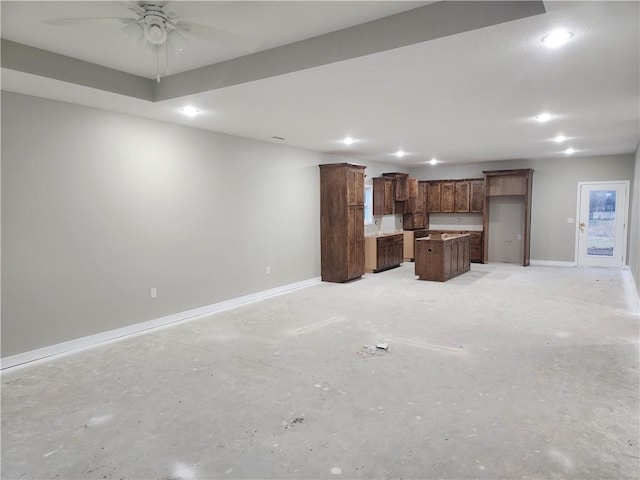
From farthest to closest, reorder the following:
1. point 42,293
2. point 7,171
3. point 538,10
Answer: point 42,293 → point 7,171 → point 538,10

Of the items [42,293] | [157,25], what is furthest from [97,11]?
[42,293]

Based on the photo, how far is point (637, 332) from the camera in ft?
14.5

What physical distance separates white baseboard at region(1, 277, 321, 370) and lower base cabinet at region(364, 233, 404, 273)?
95.2 inches

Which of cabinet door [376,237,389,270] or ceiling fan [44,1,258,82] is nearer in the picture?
ceiling fan [44,1,258,82]

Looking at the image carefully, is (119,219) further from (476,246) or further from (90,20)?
(476,246)

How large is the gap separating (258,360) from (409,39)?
9.66 ft

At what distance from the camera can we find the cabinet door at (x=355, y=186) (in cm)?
743

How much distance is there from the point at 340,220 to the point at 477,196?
4.61 meters

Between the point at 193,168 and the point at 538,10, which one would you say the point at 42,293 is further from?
the point at 538,10

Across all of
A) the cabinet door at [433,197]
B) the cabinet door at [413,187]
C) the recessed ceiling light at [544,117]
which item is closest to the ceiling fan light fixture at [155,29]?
the recessed ceiling light at [544,117]

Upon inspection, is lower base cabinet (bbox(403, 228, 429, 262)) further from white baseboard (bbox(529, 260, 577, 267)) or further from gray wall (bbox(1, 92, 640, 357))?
gray wall (bbox(1, 92, 640, 357))

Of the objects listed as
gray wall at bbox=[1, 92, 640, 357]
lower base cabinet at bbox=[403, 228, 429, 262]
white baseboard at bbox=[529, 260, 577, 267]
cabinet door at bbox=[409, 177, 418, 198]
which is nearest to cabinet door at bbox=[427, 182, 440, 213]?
cabinet door at bbox=[409, 177, 418, 198]

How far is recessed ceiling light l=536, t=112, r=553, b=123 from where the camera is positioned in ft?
15.9

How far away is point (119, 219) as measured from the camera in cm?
450
